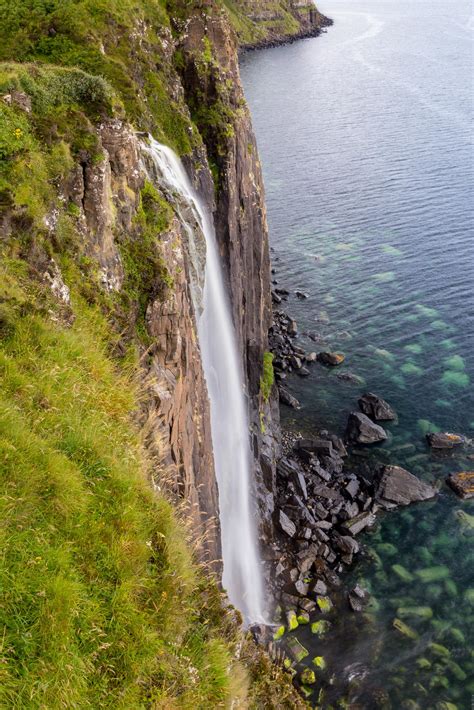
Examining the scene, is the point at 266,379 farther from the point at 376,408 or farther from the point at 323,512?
the point at 323,512

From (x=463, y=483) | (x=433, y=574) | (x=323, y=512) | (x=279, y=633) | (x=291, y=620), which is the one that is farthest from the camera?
(x=463, y=483)

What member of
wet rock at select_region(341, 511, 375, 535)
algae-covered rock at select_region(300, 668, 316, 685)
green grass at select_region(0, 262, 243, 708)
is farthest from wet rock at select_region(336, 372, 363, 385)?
green grass at select_region(0, 262, 243, 708)

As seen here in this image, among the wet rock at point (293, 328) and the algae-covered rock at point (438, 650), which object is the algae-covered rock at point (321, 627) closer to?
the algae-covered rock at point (438, 650)

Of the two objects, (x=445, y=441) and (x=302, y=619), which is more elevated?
(x=302, y=619)

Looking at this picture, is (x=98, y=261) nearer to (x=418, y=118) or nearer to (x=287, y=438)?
(x=287, y=438)

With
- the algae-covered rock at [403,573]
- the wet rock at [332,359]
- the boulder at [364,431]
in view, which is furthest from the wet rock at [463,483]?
the wet rock at [332,359]

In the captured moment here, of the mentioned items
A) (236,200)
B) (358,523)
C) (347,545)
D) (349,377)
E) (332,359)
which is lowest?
(358,523)

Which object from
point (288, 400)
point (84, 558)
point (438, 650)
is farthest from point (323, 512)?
point (84, 558)
